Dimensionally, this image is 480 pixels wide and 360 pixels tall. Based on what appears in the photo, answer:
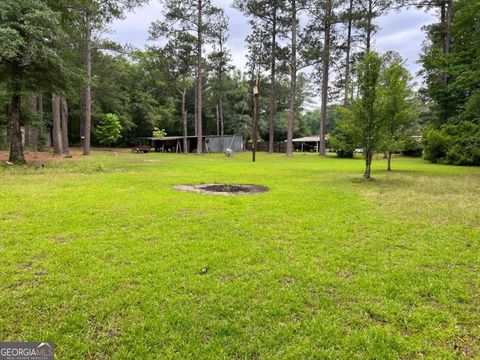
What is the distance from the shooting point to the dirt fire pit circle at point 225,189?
745 centimetres

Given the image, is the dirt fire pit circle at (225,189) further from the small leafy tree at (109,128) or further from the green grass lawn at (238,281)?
the small leafy tree at (109,128)

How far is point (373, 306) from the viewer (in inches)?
99.5

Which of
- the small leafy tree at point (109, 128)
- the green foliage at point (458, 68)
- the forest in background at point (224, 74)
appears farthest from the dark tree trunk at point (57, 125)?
the green foliage at point (458, 68)

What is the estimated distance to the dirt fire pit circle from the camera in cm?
745

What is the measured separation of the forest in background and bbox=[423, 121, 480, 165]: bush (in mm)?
68

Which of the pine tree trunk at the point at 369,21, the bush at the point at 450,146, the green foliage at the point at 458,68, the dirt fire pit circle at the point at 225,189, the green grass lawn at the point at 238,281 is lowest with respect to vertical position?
the green grass lawn at the point at 238,281

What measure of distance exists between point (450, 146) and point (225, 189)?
17.2 meters

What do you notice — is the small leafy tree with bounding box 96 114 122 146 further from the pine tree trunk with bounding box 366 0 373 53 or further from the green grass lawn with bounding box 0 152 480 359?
the green grass lawn with bounding box 0 152 480 359

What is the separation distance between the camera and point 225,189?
796 cm

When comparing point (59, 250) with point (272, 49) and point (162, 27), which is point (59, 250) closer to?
point (162, 27)

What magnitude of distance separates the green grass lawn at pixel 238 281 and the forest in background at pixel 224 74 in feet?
22.0

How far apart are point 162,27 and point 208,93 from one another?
44.9ft

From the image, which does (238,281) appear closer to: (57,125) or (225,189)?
(225,189)

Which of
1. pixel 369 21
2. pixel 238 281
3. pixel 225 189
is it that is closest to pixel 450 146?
pixel 369 21
